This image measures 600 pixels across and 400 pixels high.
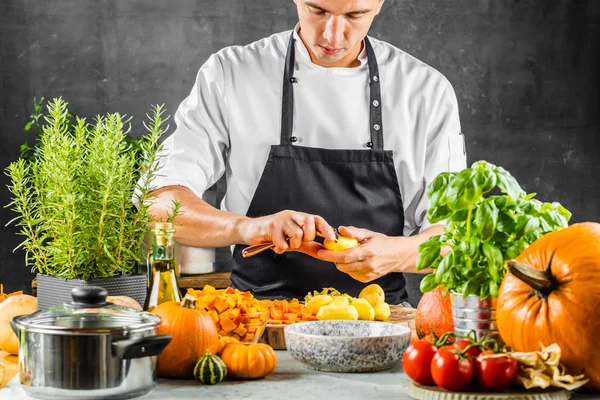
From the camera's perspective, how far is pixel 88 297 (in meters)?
1.54

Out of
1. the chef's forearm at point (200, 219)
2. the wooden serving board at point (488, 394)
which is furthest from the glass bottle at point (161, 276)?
the chef's forearm at point (200, 219)

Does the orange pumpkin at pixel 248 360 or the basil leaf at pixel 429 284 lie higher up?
the basil leaf at pixel 429 284

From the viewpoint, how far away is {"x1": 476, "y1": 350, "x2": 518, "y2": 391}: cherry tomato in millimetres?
1467

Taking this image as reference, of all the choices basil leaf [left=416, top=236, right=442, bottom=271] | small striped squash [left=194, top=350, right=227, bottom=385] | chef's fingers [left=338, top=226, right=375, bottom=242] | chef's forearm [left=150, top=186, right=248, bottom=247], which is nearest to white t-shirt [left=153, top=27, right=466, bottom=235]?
chef's forearm [left=150, top=186, right=248, bottom=247]

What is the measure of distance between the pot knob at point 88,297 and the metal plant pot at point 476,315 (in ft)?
2.26

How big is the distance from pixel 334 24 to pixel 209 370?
1.63m

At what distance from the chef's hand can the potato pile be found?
32cm

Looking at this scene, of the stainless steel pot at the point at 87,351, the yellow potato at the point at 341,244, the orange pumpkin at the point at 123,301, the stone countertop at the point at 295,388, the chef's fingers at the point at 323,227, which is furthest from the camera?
the yellow potato at the point at 341,244

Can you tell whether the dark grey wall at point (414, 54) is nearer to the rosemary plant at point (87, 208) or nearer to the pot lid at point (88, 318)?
the rosemary plant at point (87, 208)

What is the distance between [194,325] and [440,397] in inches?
20.1

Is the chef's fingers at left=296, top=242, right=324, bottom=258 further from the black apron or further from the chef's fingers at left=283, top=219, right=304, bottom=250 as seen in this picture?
the black apron

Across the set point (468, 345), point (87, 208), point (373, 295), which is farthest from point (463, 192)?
point (87, 208)

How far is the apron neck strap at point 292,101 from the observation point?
125 inches

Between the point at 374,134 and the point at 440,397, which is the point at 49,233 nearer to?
the point at 440,397
